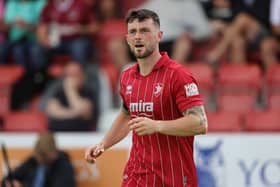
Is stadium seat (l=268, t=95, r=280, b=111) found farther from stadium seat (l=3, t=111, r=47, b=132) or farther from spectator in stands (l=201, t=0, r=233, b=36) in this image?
stadium seat (l=3, t=111, r=47, b=132)

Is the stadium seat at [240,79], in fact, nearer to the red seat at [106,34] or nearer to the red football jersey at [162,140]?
the red seat at [106,34]

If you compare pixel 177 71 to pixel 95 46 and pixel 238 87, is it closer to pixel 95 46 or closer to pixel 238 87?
pixel 238 87

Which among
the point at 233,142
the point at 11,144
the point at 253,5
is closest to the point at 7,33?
the point at 11,144

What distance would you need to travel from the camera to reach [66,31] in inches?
431

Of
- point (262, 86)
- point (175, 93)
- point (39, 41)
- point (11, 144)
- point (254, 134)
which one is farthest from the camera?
point (39, 41)

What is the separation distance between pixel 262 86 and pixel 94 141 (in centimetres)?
229

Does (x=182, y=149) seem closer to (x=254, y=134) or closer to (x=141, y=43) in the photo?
(x=141, y=43)

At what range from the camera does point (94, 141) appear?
9.00 m

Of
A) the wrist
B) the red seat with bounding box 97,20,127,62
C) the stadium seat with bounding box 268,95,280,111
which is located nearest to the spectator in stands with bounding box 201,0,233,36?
the stadium seat with bounding box 268,95,280,111

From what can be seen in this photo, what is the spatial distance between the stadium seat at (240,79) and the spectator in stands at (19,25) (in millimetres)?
2714

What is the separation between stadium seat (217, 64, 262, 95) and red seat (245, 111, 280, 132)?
2.36ft

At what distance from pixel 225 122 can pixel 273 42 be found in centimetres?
Answer: 152

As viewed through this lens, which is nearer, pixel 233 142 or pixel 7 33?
pixel 233 142

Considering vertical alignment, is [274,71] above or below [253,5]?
below
